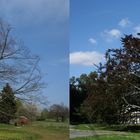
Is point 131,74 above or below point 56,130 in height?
above

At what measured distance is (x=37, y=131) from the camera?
685 cm

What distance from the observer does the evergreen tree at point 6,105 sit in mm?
7191

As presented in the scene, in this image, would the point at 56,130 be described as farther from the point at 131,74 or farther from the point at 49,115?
the point at 131,74

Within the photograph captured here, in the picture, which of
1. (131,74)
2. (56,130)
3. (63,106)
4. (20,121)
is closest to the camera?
(63,106)

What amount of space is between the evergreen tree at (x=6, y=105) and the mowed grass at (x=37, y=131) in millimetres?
292

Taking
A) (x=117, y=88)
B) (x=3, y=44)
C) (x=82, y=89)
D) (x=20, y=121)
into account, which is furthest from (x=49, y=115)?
(x=82, y=89)

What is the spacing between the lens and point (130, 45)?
16.1 m

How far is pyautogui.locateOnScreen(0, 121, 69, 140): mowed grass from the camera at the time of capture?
664cm

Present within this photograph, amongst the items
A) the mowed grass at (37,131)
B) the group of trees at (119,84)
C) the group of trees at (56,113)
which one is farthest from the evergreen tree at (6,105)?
the group of trees at (119,84)

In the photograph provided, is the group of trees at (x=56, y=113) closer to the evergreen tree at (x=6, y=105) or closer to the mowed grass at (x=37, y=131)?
the mowed grass at (x=37, y=131)

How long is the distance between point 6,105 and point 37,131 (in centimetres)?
88

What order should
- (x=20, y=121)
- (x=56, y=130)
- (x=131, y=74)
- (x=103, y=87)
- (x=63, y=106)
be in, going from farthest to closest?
(x=103, y=87), (x=131, y=74), (x=20, y=121), (x=56, y=130), (x=63, y=106)

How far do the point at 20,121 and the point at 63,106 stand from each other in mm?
1313

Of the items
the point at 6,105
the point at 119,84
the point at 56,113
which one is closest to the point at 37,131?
the point at 56,113
